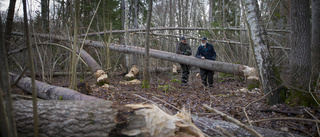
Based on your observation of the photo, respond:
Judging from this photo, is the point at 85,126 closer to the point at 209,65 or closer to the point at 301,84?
the point at 301,84

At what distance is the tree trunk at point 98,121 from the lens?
1.44 m

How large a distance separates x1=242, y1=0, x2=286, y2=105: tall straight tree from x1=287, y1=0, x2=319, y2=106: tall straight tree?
0.20 metres

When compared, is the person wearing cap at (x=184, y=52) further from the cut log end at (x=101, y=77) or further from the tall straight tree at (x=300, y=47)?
the tall straight tree at (x=300, y=47)

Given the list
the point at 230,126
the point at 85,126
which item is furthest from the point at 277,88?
the point at 85,126

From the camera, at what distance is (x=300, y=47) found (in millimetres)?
3240

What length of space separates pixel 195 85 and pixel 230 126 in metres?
4.04

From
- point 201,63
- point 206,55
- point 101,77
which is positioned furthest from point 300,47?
point 101,77

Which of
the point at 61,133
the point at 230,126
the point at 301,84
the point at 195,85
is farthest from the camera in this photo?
the point at 195,85

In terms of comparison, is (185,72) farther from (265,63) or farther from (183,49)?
(265,63)

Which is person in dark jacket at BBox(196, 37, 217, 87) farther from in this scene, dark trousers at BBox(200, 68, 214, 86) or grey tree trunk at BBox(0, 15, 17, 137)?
grey tree trunk at BBox(0, 15, 17, 137)

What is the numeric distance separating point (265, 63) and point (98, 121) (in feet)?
9.98

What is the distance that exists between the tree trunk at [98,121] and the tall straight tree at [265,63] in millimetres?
2389

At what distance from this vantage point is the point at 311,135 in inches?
85.7

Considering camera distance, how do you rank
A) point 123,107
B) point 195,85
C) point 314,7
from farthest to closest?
point 195,85 → point 314,7 → point 123,107
